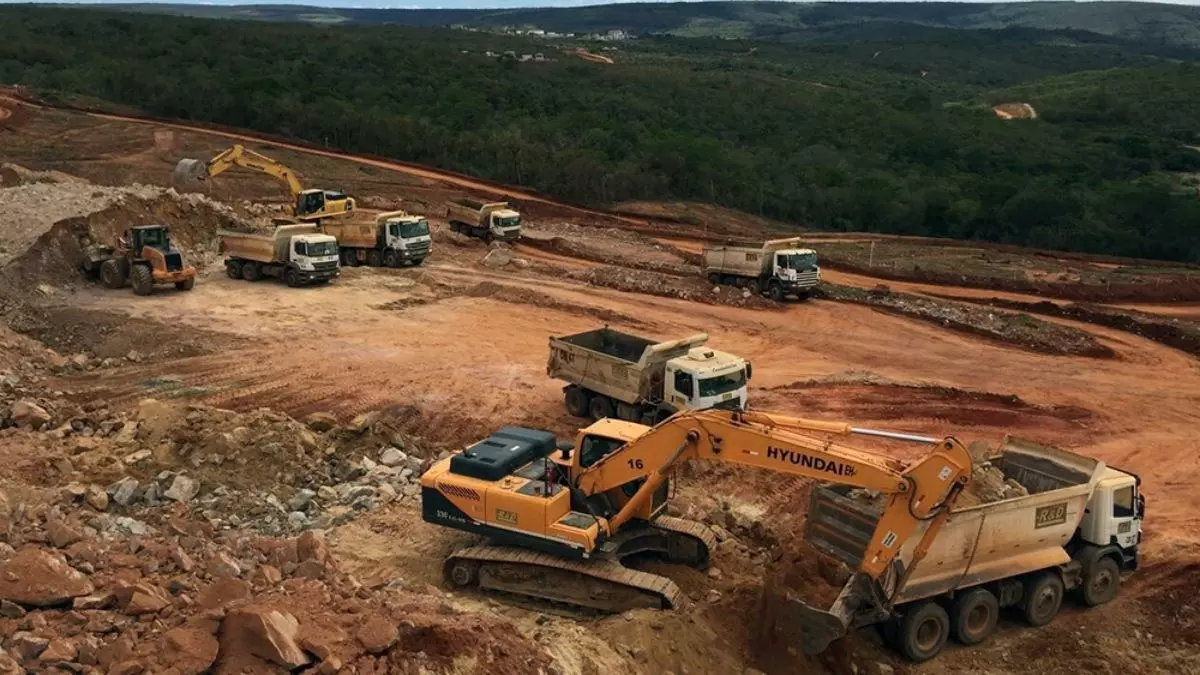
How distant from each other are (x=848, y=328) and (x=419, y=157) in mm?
39984

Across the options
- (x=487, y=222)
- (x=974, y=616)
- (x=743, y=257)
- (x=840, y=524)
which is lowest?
(x=487, y=222)

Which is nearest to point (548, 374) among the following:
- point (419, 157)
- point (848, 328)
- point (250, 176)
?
point (848, 328)

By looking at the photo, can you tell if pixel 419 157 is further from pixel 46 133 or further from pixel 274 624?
pixel 274 624

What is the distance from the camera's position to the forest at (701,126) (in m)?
57.1

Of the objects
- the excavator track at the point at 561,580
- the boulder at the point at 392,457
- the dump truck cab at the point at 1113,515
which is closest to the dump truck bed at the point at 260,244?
the boulder at the point at 392,457

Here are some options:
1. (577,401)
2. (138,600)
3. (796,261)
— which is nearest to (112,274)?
(577,401)

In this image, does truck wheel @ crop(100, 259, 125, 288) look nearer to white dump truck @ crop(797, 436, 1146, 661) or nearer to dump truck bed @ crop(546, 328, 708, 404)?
dump truck bed @ crop(546, 328, 708, 404)

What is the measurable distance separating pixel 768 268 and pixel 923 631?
75.0 ft

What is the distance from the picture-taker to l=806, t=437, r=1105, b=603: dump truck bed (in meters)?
12.7

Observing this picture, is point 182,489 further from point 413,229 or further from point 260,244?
point 413,229

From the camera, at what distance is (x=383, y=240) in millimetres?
37219

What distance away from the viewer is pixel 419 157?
2530 inches

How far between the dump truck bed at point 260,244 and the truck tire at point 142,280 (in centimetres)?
372

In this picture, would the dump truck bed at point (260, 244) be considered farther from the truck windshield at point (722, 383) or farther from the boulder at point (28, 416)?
the truck windshield at point (722, 383)
